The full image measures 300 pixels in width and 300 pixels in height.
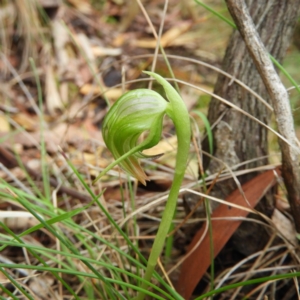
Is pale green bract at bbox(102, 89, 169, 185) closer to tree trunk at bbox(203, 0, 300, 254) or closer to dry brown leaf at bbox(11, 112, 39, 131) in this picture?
tree trunk at bbox(203, 0, 300, 254)

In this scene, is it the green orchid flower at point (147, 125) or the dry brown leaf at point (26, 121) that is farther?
the dry brown leaf at point (26, 121)

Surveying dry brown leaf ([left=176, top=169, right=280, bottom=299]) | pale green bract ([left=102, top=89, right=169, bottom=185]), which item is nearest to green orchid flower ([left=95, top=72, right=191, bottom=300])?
pale green bract ([left=102, top=89, right=169, bottom=185])

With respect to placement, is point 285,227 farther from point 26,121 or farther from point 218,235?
point 26,121

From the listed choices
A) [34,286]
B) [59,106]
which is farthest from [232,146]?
[59,106]

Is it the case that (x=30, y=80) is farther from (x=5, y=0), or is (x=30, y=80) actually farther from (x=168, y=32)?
(x=168, y=32)

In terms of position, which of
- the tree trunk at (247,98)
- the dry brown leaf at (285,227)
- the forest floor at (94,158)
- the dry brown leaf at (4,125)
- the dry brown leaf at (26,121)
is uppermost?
the tree trunk at (247,98)

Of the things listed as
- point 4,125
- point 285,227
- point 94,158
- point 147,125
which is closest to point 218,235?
point 285,227

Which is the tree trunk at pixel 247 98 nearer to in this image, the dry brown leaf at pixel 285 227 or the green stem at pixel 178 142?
the dry brown leaf at pixel 285 227

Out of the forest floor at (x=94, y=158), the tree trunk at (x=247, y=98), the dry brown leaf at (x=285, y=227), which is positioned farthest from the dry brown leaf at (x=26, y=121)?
the dry brown leaf at (x=285, y=227)
